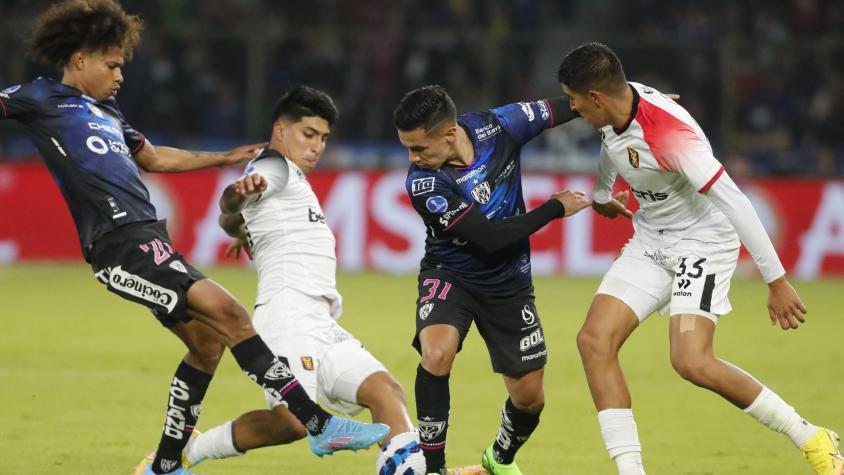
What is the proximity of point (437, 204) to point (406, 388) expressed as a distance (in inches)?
121

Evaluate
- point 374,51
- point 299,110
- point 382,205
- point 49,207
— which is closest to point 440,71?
point 374,51

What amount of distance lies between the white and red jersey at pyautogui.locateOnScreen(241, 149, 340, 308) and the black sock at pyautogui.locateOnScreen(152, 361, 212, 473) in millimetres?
518

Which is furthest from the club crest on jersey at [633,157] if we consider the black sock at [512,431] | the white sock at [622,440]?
the black sock at [512,431]

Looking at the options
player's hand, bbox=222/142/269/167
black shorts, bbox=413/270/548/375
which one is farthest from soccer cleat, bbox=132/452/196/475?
player's hand, bbox=222/142/269/167

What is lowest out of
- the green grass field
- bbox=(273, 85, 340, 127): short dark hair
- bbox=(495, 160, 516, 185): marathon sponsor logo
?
the green grass field

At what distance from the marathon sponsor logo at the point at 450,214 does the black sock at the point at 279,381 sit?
3.55 ft

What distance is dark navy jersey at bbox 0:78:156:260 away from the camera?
227 inches

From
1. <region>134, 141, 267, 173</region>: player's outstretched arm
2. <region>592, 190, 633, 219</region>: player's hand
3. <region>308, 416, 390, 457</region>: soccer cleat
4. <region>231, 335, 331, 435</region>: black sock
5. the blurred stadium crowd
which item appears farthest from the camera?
the blurred stadium crowd

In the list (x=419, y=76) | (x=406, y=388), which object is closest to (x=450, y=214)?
(x=406, y=388)

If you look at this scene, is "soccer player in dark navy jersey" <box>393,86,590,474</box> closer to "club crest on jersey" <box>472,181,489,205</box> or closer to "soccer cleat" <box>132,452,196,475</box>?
"club crest on jersey" <box>472,181,489,205</box>

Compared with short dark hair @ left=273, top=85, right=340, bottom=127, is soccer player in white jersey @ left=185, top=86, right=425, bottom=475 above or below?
below

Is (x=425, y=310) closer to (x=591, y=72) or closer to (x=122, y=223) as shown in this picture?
(x=591, y=72)

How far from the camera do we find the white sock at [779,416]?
18.9ft

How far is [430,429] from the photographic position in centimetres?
591
